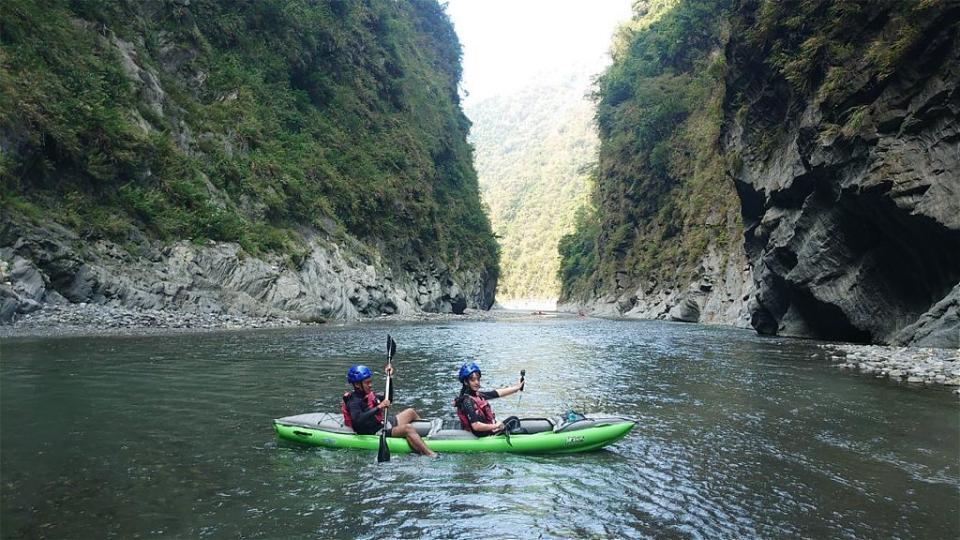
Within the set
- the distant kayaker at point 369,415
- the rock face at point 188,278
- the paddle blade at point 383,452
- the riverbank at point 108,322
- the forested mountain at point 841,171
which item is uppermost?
the forested mountain at point 841,171

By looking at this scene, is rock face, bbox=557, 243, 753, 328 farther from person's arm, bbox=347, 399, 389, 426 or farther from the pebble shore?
person's arm, bbox=347, 399, 389, 426

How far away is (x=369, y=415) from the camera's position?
727cm

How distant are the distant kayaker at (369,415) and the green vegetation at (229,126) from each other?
14571 millimetres

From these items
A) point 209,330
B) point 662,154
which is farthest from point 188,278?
point 662,154

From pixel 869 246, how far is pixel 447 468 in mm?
16263

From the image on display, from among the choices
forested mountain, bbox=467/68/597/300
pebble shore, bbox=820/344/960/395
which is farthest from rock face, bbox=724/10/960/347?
forested mountain, bbox=467/68/597/300

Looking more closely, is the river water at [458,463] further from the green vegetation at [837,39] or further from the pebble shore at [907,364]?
the green vegetation at [837,39]

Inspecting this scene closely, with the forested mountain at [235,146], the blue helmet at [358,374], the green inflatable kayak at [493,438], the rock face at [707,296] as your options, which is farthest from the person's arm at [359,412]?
the rock face at [707,296]

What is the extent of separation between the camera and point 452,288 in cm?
4359

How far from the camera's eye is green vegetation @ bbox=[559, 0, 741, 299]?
42.1m

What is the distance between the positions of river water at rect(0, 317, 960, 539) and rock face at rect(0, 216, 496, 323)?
162 inches

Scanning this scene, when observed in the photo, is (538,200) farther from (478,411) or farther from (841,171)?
(478,411)

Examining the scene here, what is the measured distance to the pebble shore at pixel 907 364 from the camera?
35.7ft

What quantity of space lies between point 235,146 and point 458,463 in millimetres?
26102
